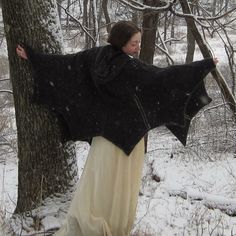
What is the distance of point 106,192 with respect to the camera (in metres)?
3.62

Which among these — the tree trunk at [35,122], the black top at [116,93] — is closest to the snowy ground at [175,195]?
the tree trunk at [35,122]

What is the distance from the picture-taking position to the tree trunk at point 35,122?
3795 mm

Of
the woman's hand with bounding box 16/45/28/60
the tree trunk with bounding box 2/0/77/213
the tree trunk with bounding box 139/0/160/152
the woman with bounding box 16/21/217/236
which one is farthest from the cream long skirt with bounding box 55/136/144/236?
the tree trunk with bounding box 139/0/160/152

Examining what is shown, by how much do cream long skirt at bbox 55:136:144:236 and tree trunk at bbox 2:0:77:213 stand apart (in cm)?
49

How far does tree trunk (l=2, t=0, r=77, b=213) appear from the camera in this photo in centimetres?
379

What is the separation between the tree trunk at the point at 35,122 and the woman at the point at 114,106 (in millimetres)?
130

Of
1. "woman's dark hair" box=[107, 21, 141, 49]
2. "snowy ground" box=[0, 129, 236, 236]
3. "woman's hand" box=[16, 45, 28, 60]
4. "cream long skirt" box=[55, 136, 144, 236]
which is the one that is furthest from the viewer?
"snowy ground" box=[0, 129, 236, 236]

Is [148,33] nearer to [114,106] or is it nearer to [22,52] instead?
[22,52]

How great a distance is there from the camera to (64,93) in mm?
3789

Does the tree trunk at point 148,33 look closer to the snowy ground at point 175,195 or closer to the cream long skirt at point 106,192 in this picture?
the snowy ground at point 175,195

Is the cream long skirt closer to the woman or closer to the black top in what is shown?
the woman

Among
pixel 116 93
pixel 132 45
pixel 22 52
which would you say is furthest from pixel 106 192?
pixel 22 52

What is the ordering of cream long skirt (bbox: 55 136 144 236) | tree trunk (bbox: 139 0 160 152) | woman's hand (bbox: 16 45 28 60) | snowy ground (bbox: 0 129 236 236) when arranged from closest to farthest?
cream long skirt (bbox: 55 136 144 236) < woman's hand (bbox: 16 45 28 60) < snowy ground (bbox: 0 129 236 236) < tree trunk (bbox: 139 0 160 152)

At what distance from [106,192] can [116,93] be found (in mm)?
801
